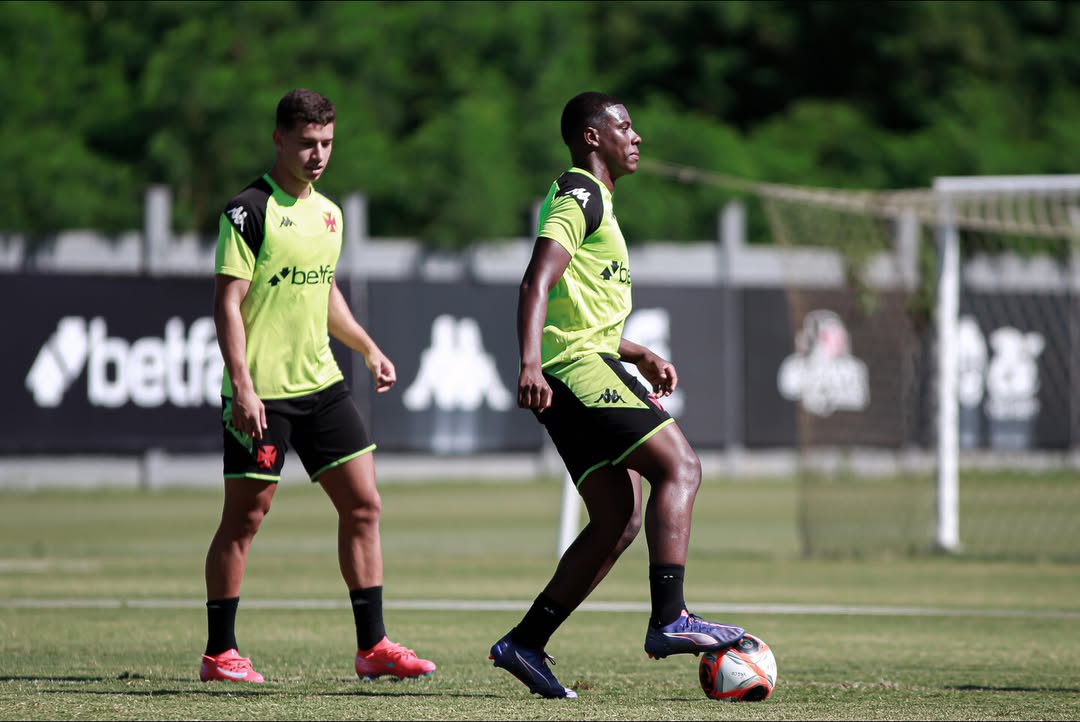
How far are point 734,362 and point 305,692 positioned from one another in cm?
2082

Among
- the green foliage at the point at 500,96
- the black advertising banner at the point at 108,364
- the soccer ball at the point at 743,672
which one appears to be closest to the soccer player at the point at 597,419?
the soccer ball at the point at 743,672

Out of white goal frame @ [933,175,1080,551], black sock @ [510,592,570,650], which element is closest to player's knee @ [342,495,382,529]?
black sock @ [510,592,570,650]

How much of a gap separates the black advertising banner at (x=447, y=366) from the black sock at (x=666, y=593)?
59.1 ft

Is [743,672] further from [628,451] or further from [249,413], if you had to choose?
[249,413]

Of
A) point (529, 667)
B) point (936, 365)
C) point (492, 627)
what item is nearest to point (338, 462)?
point (529, 667)

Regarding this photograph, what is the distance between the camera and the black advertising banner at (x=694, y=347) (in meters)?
25.9

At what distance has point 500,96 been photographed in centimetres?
3412

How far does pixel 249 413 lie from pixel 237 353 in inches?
9.6

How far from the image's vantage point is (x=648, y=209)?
31.8 m

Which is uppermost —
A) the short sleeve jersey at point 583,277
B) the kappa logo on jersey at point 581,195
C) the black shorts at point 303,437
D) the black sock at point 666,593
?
the kappa logo on jersey at point 581,195

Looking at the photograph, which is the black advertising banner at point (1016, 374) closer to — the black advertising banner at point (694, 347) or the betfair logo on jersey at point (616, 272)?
the black advertising banner at point (694, 347)

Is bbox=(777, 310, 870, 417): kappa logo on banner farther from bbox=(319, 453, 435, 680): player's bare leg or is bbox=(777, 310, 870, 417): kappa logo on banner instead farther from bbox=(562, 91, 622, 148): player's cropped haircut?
bbox=(562, 91, 622, 148): player's cropped haircut

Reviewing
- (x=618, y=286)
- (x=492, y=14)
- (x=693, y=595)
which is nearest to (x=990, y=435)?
(x=492, y=14)

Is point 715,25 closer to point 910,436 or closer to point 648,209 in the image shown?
point 648,209
